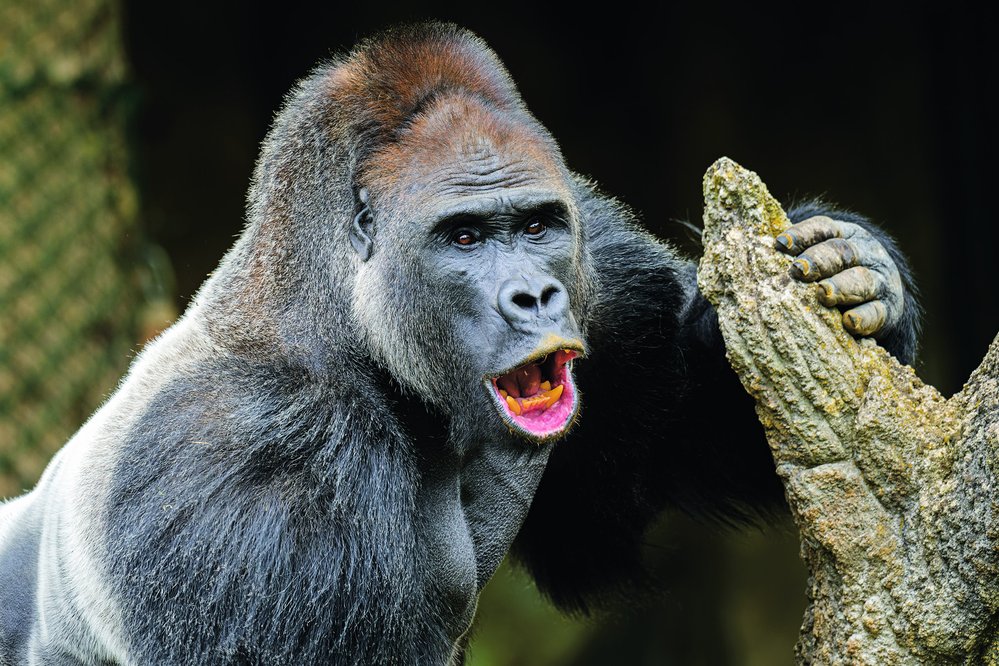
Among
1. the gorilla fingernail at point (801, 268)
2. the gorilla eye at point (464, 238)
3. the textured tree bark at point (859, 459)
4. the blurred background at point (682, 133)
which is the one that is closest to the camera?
the textured tree bark at point (859, 459)

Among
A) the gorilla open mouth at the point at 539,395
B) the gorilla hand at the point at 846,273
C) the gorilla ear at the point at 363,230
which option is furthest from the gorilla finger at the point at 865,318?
the gorilla ear at the point at 363,230

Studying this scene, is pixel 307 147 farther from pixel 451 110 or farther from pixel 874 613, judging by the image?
pixel 874 613

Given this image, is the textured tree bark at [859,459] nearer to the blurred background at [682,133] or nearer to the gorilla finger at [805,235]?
the gorilla finger at [805,235]

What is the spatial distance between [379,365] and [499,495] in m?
0.55

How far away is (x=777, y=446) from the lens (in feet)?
9.58

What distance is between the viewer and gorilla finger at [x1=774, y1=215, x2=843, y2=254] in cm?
294

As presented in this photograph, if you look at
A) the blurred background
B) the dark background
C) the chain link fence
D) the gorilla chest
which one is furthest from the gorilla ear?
the dark background

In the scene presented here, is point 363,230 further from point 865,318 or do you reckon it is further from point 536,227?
point 865,318

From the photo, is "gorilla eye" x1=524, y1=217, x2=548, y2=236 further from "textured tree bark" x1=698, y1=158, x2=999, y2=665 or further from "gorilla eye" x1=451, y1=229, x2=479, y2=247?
"textured tree bark" x1=698, y1=158, x2=999, y2=665

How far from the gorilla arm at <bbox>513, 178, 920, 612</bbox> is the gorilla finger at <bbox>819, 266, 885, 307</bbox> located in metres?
0.54

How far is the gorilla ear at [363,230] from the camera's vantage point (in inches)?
128

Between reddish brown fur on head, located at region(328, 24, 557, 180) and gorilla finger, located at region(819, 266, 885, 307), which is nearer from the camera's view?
gorilla finger, located at region(819, 266, 885, 307)

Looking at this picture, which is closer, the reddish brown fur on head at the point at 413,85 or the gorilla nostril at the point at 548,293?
the gorilla nostril at the point at 548,293

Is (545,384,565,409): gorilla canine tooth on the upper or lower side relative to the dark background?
lower
